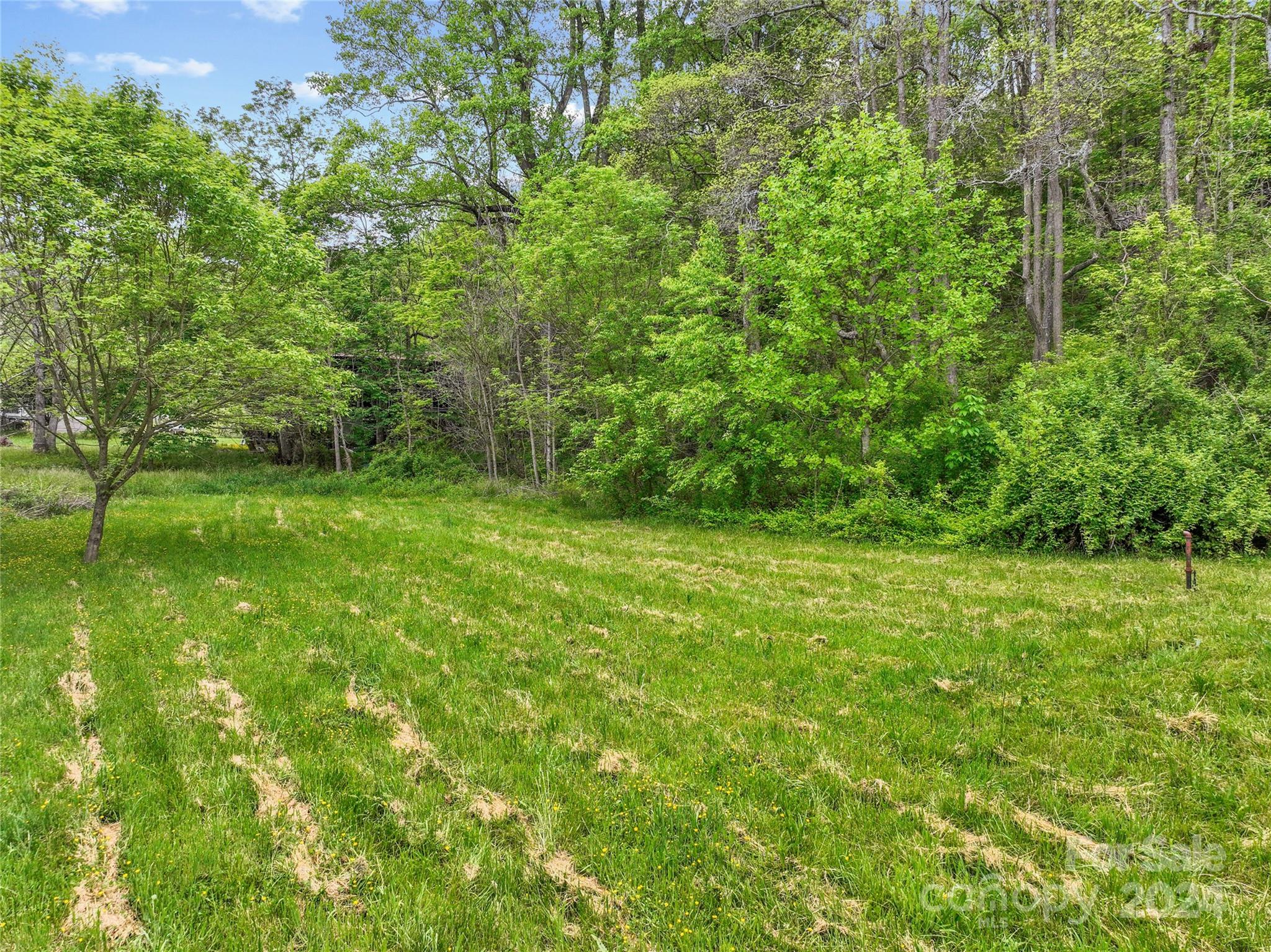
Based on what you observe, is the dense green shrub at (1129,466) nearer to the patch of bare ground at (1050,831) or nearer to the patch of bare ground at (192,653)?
the patch of bare ground at (1050,831)

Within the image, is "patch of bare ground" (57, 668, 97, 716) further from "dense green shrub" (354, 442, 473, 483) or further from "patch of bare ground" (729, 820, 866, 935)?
"dense green shrub" (354, 442, 473, 483)

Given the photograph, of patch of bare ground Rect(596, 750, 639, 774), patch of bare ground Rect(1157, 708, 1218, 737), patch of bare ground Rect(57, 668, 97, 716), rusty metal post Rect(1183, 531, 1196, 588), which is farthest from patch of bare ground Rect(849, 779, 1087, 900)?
patch of bare ground Rect(57, 668, 97, 716)

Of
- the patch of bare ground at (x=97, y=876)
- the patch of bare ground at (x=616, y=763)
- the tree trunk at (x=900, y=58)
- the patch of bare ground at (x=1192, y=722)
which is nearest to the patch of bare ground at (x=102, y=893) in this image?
the patch of bare ground at (x=97, y=876)

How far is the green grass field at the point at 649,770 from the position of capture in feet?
7.82

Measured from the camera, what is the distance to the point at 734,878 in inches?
102

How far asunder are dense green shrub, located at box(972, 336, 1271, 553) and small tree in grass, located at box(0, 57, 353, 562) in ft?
43.4

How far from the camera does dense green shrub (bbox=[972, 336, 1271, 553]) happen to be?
7.92 m

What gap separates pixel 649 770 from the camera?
11.4 feet

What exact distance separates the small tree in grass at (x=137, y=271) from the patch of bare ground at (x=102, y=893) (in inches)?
310

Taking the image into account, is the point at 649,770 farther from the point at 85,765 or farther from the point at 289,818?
the point at 85,765

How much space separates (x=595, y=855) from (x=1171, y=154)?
1871 cm

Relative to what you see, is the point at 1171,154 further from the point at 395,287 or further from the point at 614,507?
the point at 395,287

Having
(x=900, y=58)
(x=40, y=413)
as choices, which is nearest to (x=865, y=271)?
(x=900, y=58)

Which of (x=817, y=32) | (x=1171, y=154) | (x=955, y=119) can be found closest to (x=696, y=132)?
(x=817, y=32)
